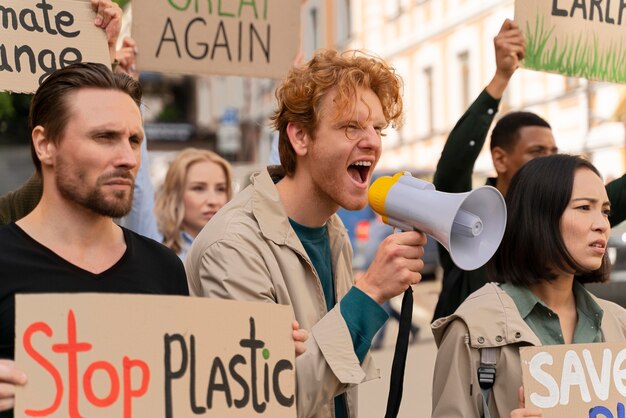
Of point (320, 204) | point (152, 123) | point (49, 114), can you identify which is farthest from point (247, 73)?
point (152, 123)

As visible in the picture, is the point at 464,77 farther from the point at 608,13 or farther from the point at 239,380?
the point at 239,380

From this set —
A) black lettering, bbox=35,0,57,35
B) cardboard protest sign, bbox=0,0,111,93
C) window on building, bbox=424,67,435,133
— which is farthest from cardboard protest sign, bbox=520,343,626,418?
window on building, bbox=424,67,435,133

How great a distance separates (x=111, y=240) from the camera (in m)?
2.65

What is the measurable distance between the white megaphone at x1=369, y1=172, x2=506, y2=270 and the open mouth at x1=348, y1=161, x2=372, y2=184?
0.20 metres

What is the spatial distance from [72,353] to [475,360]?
112 cm

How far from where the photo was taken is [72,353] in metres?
2.35

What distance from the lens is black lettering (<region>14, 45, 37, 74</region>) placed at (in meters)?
3.47

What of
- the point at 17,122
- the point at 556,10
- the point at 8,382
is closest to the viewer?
the point at 8,382

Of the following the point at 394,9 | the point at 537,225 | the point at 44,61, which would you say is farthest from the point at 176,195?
the point at 394,9

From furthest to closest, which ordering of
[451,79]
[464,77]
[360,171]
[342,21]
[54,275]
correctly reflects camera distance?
[342,21] → [451,79] → [464,77] → [360,171] → [54,275]

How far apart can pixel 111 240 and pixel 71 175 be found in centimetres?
20

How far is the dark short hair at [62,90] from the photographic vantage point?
2.59 meters

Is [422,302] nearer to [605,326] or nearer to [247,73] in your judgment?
[247,73]

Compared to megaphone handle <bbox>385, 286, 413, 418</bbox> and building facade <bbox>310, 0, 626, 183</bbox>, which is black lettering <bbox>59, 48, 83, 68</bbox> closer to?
megaphone handle <bbox>385, 286, 413, 418</bbox>
